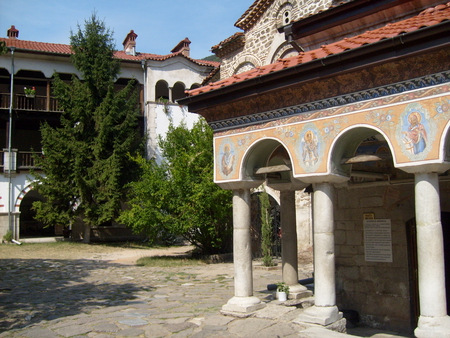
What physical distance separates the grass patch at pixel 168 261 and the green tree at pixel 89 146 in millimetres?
4777

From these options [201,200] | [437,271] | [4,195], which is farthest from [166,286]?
[4,195]

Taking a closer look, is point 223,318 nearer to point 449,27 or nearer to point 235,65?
point 449,27

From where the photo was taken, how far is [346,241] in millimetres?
7844

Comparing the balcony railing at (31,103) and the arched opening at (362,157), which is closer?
the arched opening at (362,157)

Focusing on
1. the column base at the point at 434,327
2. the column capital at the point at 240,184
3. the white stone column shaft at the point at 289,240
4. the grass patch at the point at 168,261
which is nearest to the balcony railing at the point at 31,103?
the grass patch at the point at 168,261

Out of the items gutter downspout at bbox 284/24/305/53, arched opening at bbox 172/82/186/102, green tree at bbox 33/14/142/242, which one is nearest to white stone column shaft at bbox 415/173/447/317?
gutter downspout at bbox 284/24/305/53

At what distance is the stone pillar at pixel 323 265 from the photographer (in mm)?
Answer: 5473

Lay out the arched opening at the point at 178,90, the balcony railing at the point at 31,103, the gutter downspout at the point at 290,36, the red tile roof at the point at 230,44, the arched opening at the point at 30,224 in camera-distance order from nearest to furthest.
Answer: the gutter downspout at the point at 290,36 → the red tile roof at the point at 230,44 → the balcony railing at the point at 31,103 → the arched opening at the point at 30,224 → the arched opening at the point at 178,90

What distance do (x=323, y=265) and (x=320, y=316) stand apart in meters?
0.59

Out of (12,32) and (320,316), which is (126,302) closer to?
(320,316)

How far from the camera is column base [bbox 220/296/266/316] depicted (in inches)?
244

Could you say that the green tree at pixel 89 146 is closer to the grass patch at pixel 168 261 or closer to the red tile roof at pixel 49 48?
the red tile roof at pixel 49 48

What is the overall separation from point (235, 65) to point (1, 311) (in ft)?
43.3

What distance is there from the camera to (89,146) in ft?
63.8
